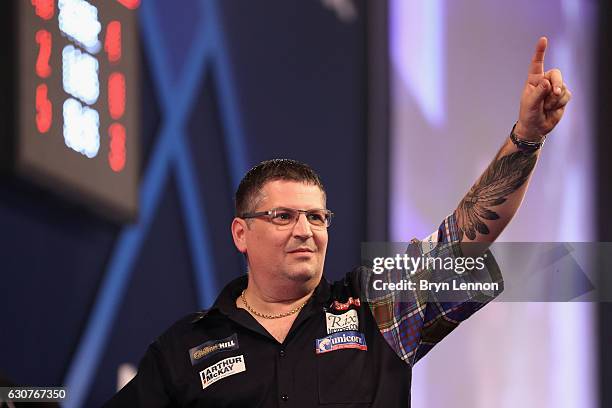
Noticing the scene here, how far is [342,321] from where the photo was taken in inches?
96.5

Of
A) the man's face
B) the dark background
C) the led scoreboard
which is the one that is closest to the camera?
the man's face

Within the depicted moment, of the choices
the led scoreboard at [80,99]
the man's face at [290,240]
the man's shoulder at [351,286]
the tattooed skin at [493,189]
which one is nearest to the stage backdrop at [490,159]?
the led scoreboard at [80,99]

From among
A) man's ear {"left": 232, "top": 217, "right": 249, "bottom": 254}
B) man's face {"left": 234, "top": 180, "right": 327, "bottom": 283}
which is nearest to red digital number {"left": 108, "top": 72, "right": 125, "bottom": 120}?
man's ear {"left": 232, "top": 217, "right": 249, "bottom": 254}

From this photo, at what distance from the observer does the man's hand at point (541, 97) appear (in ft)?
6.95

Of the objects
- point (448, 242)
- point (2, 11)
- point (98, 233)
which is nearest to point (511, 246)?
point (448, 242)

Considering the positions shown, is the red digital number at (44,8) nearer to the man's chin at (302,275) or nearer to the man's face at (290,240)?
the man's face at (290,240)

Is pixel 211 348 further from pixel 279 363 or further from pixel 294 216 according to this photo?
pixel 294 216

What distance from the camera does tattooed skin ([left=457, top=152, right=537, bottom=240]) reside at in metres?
2.28

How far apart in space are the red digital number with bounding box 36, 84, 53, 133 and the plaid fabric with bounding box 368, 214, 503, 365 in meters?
1.16

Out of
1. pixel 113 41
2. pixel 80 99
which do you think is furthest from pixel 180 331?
pixel 113 41

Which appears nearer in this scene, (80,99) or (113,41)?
(80,99)

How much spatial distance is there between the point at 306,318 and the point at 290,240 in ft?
0.65

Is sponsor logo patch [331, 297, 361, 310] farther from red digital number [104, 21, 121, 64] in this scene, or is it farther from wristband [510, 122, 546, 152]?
red digital number [104, 21, 121, 64]

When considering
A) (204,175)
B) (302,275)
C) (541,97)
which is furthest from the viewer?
(204,175)
